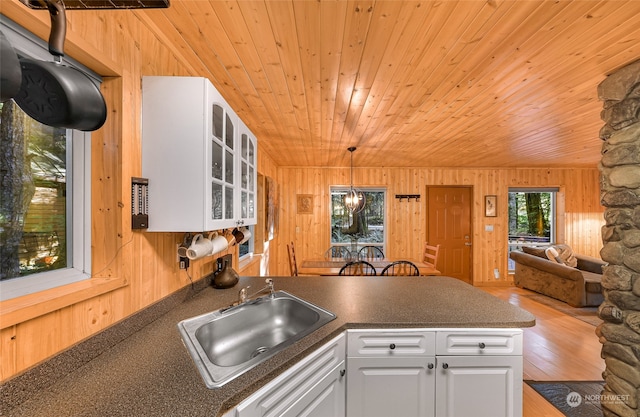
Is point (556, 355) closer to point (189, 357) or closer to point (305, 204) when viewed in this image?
point (189, 357)

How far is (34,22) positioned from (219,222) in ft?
3.17

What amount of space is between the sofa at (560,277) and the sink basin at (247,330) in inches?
181

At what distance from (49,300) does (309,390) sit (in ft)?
3.38

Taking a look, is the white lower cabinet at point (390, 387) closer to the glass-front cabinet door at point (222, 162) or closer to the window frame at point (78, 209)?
the glass-front cabinet door at point (222, 162)

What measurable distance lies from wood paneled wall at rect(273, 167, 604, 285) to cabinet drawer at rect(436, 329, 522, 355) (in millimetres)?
3828

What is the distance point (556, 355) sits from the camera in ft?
8.67

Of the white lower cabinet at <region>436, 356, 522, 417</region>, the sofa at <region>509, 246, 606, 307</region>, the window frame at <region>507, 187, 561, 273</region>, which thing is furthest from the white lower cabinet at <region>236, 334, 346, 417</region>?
the window frame at <region>507, 187, 561, 273</region>

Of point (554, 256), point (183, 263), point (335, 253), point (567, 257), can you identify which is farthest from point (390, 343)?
point (567, 257)

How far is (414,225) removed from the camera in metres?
5.23

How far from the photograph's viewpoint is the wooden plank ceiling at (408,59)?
1229mm

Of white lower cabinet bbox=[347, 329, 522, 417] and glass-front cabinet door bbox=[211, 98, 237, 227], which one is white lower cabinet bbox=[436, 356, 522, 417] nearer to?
white lower cabinet bbox=[347, 329, 522, 417]

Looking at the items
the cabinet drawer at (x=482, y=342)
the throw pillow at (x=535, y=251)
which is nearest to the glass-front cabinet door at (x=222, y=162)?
the cabinet drawer at (x=482, y=342)

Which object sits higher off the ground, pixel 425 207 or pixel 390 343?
pixel 425 207

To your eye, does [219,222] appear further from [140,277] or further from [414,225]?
[414,225]
